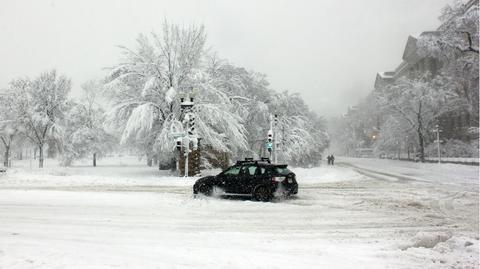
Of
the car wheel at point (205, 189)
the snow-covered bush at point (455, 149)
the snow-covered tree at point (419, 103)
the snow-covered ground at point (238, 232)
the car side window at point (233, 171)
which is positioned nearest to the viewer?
the snow-covered ground at point (238, 232)

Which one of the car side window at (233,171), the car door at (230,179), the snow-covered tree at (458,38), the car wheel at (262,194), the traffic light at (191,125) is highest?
the snow-covered tree at (458,38)

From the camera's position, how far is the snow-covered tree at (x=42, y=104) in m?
44.9

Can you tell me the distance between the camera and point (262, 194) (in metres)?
14.1

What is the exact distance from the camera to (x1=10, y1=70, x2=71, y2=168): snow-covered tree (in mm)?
44938

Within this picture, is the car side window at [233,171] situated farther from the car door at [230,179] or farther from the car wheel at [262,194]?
the car wheel at [262,194]

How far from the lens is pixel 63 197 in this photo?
51.1 feet

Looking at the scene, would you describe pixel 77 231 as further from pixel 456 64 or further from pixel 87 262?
pixel 456 64

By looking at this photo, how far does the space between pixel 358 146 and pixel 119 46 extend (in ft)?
343

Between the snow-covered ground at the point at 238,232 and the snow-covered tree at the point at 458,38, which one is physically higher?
the snow-covered tree at the point at 458,38

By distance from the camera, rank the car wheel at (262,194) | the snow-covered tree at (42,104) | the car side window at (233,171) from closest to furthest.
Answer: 1. the car wheel at (262,194)
2. the car side window at (233,171)
3. the snow-covered tree at (42,104)

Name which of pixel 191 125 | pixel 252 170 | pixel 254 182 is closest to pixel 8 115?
pixel 191 125

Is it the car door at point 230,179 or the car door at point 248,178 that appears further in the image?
the car door at point 230,179

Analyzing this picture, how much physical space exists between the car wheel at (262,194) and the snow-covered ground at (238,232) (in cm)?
48

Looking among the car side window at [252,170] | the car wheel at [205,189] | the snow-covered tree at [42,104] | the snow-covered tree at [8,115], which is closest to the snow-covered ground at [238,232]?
the car wheel at [205,189]
